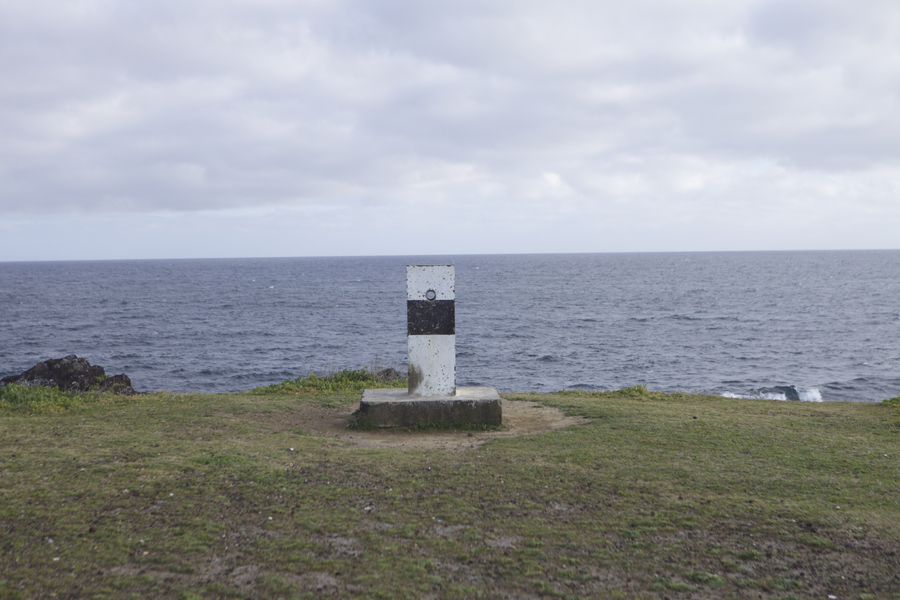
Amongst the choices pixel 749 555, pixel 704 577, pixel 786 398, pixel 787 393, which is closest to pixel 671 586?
pixel 704 577

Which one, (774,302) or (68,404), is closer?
(68,404)

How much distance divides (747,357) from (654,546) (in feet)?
108

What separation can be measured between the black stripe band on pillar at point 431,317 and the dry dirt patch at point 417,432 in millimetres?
1096

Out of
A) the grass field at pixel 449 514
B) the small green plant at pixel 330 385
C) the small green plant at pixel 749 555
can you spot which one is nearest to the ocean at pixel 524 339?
the small green plant at pixel 330 385

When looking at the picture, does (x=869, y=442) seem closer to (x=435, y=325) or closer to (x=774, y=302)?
(x=435, y=325)

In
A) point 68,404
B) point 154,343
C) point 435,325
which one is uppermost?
point 435,325

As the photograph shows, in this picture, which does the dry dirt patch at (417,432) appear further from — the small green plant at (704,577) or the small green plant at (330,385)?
the small green plant at (704,577)

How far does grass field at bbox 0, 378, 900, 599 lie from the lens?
9.75 ft

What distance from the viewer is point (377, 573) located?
3.04 metres

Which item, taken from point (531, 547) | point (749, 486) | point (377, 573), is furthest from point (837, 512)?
point (377, 573)

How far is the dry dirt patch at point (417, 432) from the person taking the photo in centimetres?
615

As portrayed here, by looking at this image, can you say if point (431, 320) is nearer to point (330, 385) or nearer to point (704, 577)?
point (704, 577)

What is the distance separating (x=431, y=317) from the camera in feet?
22.7

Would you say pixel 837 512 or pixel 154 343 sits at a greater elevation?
pixel 837 512
